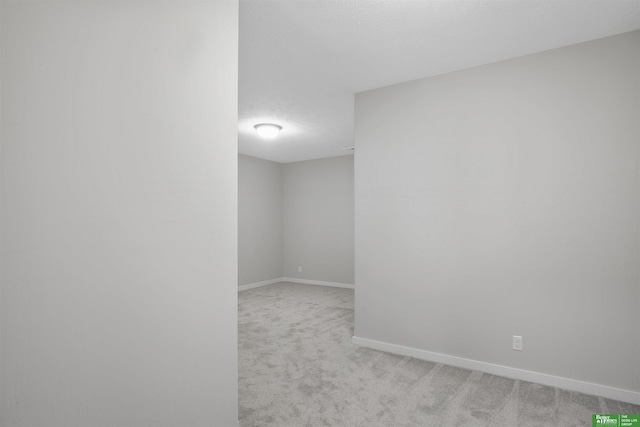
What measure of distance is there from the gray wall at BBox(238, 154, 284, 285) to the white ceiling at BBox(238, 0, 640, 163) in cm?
310

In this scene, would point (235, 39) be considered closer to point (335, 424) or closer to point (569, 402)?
point (335, 424)

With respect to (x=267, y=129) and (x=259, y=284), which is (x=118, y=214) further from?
(x=259, y=284)

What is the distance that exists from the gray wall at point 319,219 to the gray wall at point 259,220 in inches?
9.0

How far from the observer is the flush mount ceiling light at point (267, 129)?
459 centimetres

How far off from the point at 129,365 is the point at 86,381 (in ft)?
0.44

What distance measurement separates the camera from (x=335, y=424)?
205cm

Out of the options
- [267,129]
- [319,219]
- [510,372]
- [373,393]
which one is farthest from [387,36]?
[319,219]

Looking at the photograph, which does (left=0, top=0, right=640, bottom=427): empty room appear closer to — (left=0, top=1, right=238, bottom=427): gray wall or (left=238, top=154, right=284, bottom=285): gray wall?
(left=0, top=1, right=238, bottom=427): gray wall

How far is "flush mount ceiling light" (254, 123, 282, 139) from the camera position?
459cm

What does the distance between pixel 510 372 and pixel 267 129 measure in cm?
386

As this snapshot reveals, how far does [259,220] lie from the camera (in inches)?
269

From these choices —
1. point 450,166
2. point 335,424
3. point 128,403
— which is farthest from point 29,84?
point 450,166
